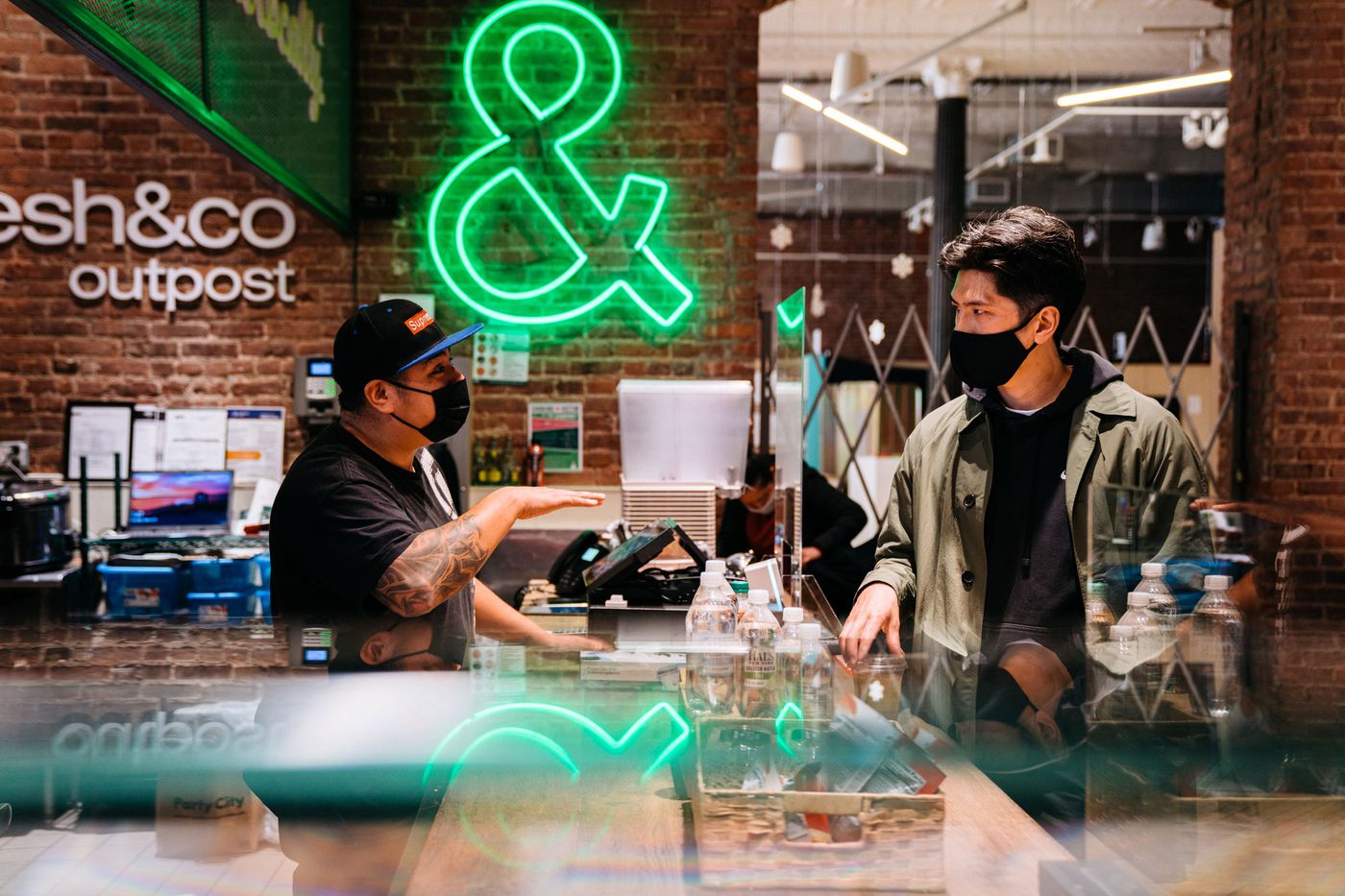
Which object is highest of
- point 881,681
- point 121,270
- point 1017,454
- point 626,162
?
point 626,162

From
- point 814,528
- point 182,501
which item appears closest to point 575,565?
point 814,528

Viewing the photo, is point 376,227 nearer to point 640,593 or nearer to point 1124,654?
point 640,593

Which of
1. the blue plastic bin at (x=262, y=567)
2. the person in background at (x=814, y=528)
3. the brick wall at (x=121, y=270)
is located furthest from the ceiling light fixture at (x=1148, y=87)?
the blue plastic bin at (x=262, y=567)

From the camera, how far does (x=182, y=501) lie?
5.16 meters

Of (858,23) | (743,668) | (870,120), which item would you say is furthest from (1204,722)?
(870,120)

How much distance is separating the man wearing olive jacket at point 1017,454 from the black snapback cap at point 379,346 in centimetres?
100

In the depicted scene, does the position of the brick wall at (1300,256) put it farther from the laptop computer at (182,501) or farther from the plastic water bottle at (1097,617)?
the laptop computer at (182,501)

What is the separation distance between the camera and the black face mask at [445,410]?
218 cm

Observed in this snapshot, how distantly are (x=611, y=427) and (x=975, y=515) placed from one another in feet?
12.7

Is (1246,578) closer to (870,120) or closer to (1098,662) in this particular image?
(1098,662)

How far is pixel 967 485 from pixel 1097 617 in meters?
0.53

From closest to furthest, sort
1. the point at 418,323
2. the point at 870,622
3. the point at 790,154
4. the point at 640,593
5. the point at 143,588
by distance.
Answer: the point at 870,622, the point at 418,323, the point at 640,593, the point at 143,588, the point at 790,154

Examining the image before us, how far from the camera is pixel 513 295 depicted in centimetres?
578

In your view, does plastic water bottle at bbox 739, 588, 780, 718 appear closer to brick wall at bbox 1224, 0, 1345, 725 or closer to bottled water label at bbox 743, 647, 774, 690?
bottled water label at bbox 743, 647, 774, 690
